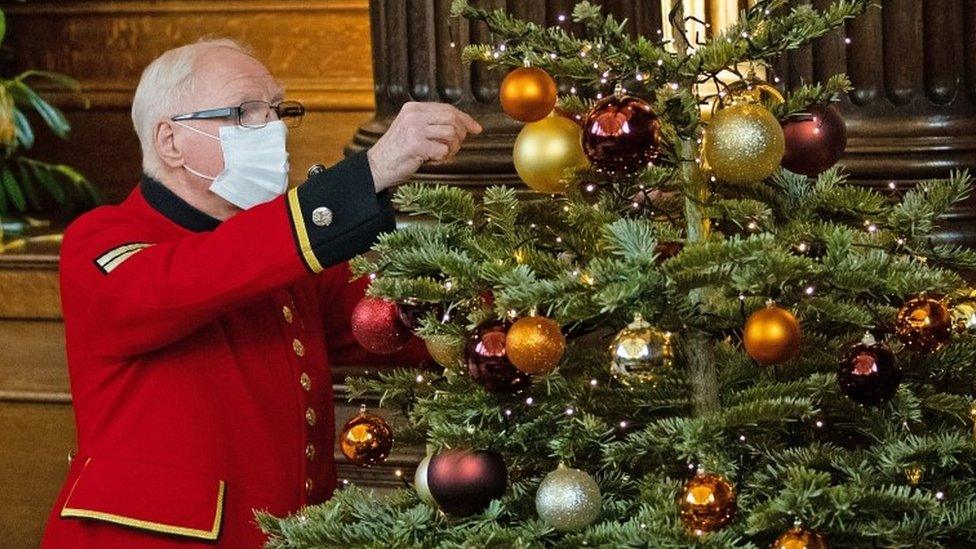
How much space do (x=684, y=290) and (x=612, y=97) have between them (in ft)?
0.58

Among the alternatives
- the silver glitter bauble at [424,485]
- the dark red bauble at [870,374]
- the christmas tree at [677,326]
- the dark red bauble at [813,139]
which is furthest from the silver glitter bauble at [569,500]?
the dark red bauble at [813,139]

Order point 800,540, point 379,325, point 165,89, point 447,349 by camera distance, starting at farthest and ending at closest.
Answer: point 165,89, point 379,325, point 447,349, point 800,540

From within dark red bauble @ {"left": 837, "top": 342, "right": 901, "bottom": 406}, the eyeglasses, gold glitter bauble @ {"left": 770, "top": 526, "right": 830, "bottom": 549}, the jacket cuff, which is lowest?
gold glitter bauble @ {"left": 770, "top": 526, "right": 830, "bottom": 549}

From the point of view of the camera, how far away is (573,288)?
1.30 m

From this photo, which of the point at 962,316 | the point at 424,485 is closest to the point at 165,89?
the point at 424,485

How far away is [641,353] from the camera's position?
1259 mm

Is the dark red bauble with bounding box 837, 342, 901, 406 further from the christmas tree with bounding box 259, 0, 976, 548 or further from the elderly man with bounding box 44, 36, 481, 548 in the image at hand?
the elderly man with bounding box 44, 36, 481, 548

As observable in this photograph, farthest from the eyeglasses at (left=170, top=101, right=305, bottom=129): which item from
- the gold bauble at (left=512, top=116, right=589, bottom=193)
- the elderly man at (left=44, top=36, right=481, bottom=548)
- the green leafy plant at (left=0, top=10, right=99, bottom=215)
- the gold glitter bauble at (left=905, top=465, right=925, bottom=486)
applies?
the green leafy plant at (left=0, top=10, right=99, bottom=215)

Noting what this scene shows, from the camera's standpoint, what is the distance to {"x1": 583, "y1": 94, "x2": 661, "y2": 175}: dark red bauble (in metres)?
1.31

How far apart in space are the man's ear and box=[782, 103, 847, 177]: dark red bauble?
0.80 meters

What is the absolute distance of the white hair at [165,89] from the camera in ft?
6.24

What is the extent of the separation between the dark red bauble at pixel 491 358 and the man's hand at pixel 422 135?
0.28 m

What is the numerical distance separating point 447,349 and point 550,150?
0.20 metres

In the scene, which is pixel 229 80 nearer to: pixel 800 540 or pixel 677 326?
pixel 677 326
